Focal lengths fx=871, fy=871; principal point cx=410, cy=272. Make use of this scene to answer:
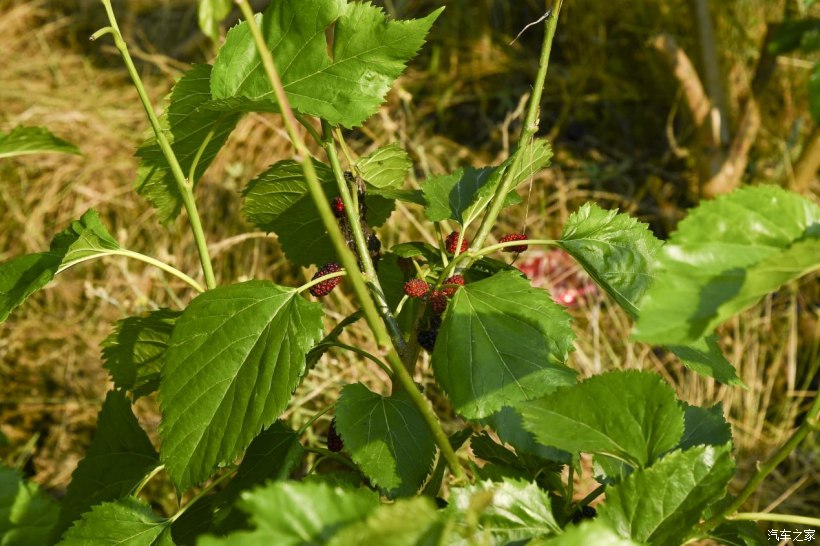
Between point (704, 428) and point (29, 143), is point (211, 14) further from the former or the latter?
point (29, 143)

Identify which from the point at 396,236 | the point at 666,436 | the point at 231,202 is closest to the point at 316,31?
the point at 666,436

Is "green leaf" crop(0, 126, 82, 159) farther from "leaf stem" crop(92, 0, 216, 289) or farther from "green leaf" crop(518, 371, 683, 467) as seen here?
"green leaf" crop(518, 371, 683, 467)

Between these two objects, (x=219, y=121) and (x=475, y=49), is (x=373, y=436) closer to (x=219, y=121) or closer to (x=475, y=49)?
(x=219, y=121)

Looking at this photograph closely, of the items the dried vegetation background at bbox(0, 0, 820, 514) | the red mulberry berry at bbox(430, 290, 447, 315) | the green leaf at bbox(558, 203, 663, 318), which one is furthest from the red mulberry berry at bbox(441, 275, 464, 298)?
the dried vegetation background at bbox(0, 0, 820, 514)

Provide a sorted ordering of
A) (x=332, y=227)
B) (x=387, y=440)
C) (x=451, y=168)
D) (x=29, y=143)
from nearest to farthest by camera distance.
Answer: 1. (x=332, y=227)
2. (x=387, y=440)
3. (x=29, y=143)
4. (x=451, y=168)

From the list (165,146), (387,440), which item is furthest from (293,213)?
(387,440)
